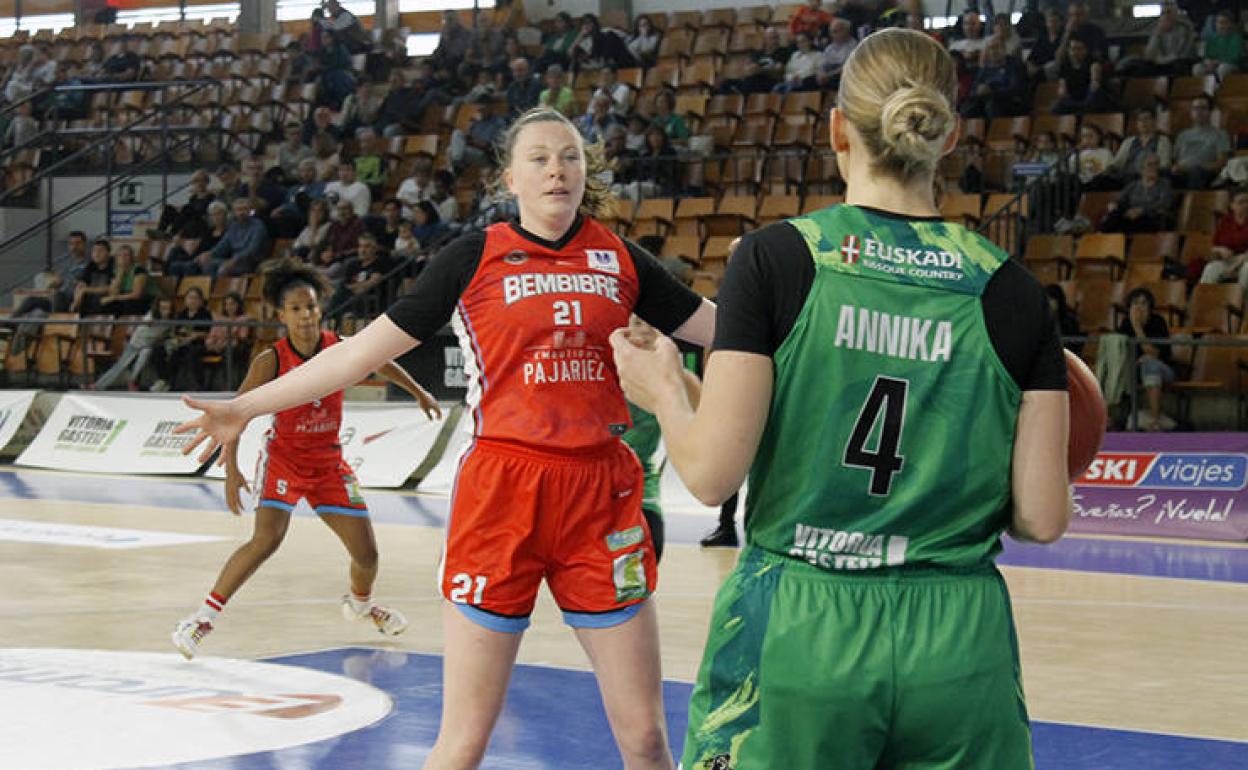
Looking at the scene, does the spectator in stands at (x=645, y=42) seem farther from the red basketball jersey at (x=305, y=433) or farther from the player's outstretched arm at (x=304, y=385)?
the player's outstretched arm at (x=304, y=385)

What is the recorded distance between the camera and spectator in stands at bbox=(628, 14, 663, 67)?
21406 millimetres

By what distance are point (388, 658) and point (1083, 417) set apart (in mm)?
5264

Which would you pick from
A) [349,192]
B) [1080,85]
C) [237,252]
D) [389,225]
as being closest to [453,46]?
A: [349,192]

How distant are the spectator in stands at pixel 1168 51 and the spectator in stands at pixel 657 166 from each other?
4.55m

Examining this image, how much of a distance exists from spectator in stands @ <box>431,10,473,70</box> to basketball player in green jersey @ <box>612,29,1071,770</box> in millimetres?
20593

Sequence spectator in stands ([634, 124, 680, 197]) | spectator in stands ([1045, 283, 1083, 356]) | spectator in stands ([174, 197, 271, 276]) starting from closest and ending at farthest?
spectator in stands ([1045, 283, 1083, 356]) → spectator in stands ([634, 124, 680, 197]) → spectator in stands ([174, 197, 271, 276])

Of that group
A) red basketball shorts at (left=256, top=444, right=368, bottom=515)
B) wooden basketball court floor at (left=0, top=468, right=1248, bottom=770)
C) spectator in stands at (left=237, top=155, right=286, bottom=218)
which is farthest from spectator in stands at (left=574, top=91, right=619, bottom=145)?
red basketball shorts at (left=256, top=444, right=368, bottom=515)

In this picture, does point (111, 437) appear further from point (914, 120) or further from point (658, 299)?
point (914, 120)

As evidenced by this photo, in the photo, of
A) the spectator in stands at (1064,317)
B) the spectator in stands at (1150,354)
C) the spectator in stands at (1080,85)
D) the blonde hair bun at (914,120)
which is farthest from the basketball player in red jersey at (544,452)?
the spectator in stands at (1080,85)

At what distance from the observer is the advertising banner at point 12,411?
60.0 feet

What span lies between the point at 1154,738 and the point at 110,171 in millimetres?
20422

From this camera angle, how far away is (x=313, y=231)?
63.6 ft

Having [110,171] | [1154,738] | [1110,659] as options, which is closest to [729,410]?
[1154,738]

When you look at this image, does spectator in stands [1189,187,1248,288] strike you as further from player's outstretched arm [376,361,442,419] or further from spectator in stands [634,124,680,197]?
player's outstretched arm [376,361,442,419]
